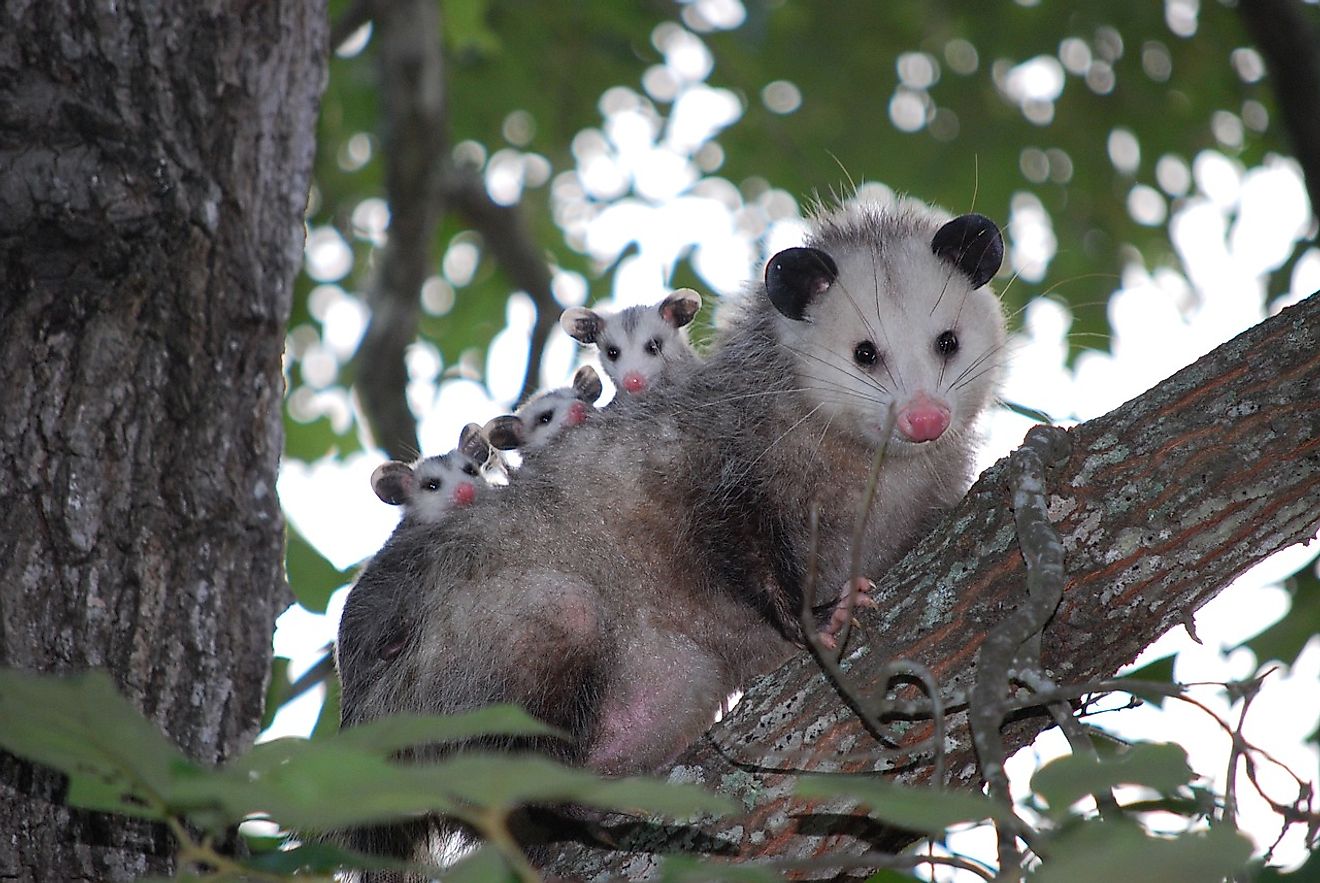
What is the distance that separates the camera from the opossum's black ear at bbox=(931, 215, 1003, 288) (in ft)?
6.97

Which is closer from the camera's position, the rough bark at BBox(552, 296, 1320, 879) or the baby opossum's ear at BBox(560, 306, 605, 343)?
the rough bark at BBox(552, 296, 1320, 879)

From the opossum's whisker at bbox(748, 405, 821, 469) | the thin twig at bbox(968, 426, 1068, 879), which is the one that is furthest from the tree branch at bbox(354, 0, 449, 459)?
the thin twig at bbox(968, 426, 1068, 879)

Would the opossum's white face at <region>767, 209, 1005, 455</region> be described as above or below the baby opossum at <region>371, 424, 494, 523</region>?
below

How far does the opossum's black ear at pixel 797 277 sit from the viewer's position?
6.97 feet

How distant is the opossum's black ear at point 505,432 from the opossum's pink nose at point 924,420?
91 cm

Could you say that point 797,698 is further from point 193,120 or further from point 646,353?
point 646,353

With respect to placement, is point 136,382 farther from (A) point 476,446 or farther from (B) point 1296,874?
(B) point 1296,874

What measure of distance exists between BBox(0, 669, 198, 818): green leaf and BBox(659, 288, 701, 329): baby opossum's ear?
2023 millimetres

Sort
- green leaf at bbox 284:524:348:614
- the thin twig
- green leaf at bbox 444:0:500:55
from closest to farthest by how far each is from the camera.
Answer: the thin twig < green leaf at bbox 284:524:348:614 < green leaf at bbox 444:0:500:55

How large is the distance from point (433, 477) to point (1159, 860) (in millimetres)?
1973

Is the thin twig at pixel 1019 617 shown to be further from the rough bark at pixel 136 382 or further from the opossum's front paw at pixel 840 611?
the rough bark at pixel 136 382

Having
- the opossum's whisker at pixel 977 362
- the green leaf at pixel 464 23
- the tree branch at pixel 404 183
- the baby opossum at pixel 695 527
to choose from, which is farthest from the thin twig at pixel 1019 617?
the green leaf at pixel 464 23

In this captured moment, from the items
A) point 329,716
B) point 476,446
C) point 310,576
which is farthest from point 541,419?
point 329,716

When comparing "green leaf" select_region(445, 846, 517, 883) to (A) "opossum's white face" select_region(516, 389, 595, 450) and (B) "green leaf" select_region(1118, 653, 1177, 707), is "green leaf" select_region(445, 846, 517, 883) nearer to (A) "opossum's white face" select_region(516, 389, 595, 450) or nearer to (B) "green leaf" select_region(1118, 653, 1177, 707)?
(B) "green leaf" select_region(1118, 653, 1177, 707)
